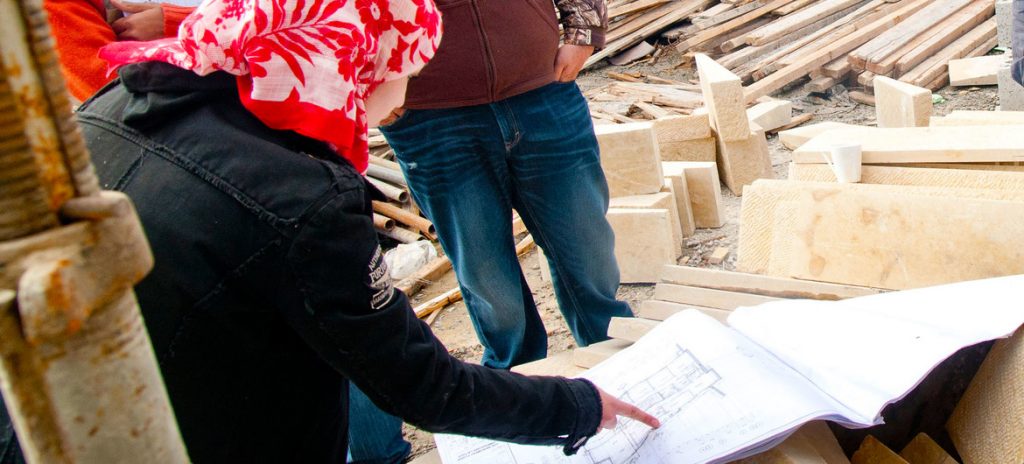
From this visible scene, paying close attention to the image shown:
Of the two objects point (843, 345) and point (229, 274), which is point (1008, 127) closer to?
point (843, 345)

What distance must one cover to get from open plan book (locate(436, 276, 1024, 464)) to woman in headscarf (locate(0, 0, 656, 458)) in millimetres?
328

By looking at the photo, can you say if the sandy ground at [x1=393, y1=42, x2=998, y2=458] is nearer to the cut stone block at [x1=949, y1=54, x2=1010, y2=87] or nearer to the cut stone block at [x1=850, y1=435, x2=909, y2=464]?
the cut stone block at [x1=949, y1=54, x2=1010, y2=87]

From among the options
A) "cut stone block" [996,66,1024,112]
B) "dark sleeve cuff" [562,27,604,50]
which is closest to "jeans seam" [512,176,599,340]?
"dark sleeve cuff" [562,27,604,50]

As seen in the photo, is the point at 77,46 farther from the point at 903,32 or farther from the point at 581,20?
the point at 903,32

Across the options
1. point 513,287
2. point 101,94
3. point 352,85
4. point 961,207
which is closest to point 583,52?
point 513,287

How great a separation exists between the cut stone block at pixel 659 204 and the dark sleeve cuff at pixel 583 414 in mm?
2690

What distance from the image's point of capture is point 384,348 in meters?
1.31

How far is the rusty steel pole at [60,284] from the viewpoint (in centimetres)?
54

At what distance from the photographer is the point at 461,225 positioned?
2664 mm

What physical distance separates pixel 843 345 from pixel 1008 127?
1.75m

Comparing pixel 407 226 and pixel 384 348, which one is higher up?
pixel 384 348

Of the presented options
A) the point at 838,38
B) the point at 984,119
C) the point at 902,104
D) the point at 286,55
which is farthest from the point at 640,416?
the point at 838,38

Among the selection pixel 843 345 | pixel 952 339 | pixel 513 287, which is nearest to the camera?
pixel 952 339

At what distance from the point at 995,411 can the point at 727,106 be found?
3617 mm
